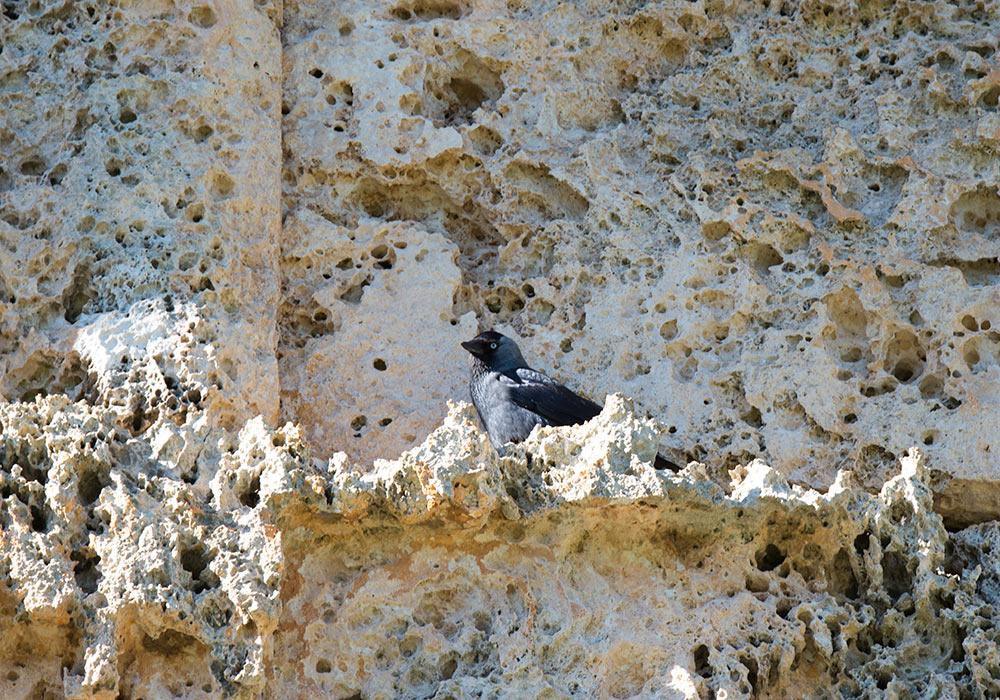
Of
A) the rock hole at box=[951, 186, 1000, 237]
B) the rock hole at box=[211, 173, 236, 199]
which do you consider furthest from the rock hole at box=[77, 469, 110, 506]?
the rock hole at box=[951, 186, 1000, 237]

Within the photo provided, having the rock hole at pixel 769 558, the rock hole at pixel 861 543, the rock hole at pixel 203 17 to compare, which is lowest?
the rock hole at pixel 769 558

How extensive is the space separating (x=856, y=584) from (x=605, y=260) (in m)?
1.78

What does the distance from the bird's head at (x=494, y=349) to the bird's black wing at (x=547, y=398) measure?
60mm

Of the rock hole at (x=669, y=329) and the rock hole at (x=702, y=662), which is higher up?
the rock hole at (x=702, y=662)

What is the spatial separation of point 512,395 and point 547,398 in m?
0.13

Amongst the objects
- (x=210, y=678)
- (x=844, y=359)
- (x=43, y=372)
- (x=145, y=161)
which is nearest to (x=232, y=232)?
(x=145, y=161)

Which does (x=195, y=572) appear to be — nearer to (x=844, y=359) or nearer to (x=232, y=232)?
(x=232, y=232)

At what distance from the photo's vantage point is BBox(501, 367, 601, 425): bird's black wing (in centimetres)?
548

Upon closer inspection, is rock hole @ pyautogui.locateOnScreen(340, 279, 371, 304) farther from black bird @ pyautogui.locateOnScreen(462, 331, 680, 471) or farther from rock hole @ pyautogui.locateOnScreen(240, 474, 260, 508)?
rock hole @ pyautogui.locateOnScreen(240, 474, 260, 508)

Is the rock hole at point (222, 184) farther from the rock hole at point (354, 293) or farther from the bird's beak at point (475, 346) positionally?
the bird's beak at point (475, 346)

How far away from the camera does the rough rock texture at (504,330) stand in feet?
14.4

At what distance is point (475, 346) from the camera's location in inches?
223

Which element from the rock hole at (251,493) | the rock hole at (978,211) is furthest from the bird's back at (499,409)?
the rock hole at (978,211)

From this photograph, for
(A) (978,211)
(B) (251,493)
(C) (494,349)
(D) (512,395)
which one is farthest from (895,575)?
(B) (251,493)
